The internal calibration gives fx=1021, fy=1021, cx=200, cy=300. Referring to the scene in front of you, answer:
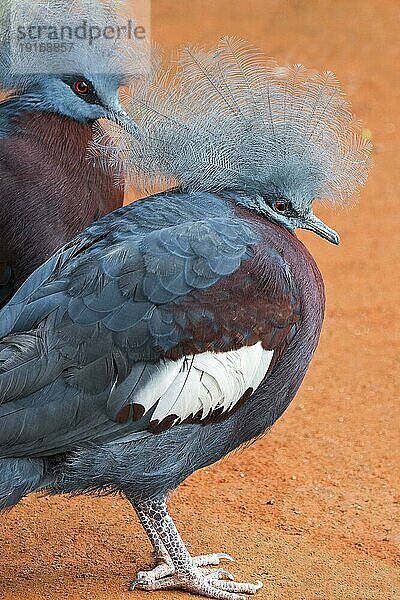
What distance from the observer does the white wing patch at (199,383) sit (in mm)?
2965

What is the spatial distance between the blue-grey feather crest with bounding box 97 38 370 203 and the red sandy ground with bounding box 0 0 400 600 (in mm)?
496

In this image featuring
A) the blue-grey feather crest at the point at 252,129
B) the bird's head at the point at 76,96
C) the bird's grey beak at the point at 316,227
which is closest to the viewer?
the blue-grey feather crest at the point at 252,129

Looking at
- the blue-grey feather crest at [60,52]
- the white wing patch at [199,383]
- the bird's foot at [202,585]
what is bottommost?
the bird's foot at [202,585]

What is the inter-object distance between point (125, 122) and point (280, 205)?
2.30 feet

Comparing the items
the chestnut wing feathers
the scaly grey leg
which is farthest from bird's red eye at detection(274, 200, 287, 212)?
the scaly grey leg

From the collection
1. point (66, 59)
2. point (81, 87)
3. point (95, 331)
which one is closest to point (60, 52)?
point (66, 59)

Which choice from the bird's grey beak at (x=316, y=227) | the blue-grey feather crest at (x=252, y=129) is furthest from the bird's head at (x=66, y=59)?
the bird's grey beak at (x=316, y=227)

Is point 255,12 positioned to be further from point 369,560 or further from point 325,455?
point 369,560

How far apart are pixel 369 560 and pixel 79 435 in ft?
3.96

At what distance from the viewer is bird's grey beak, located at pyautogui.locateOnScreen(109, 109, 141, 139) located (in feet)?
11.4

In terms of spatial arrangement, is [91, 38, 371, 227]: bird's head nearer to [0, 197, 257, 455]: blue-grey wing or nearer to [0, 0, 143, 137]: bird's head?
[0, 197, 257, 455]: blue-grey wing

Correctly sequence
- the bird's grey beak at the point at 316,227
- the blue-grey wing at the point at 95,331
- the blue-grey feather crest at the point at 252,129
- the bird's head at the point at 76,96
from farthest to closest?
the bird's head at the point at 76,96 < the bird's grey beak at the point at 316,227 < the blue-grey feather crest at the point at 252,129 < the blue-grey wing at the point at 95,331

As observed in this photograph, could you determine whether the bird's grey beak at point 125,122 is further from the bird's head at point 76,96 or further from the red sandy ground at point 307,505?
the red sandy ground at point 307,505

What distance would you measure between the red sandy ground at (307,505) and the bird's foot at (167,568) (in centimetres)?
5
